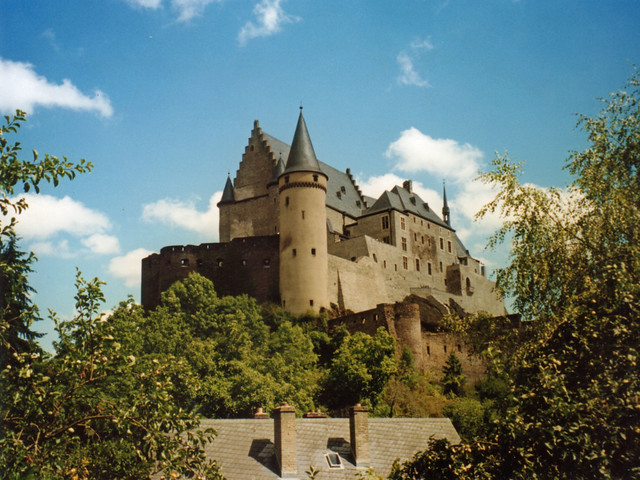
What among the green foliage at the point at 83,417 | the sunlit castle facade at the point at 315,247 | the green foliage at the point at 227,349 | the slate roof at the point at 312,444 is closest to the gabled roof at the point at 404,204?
the sunlit castle facade at the point at 315,247

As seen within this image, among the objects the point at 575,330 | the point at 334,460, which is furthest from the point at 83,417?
the point at 334,460

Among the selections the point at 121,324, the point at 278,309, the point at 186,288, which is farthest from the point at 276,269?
the point at 121,324

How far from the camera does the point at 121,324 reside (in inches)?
1372

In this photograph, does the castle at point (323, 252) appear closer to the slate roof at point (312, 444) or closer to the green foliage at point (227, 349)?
the green foliage at point (227, 349)

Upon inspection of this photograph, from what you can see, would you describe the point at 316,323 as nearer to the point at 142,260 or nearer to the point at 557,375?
the point at 142,260

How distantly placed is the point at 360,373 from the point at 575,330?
2696 cm

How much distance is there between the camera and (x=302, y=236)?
5256 cm

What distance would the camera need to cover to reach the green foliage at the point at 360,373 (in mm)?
40844

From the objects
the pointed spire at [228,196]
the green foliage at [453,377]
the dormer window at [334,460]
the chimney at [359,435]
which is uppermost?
the pointed spire at [228,196]

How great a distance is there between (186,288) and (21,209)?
38.3m

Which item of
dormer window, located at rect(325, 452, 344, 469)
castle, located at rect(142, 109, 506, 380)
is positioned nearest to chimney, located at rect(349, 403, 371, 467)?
dormer window, located at rect(325, 452, 344, 469)

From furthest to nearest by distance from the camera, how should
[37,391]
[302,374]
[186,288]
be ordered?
[186,288]
[302,374]
[37,391]

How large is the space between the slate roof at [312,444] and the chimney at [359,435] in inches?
10.0

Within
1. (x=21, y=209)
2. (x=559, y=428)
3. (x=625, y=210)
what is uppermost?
(x=625, y=210)
